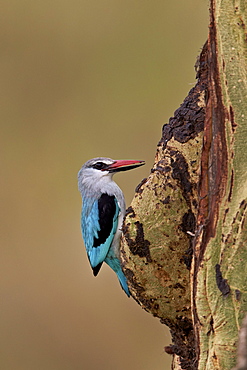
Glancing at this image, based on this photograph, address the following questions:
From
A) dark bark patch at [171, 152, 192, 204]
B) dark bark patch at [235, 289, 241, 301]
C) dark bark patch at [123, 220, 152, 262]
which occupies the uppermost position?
dark bark patch at [171, 152, 192, 204]

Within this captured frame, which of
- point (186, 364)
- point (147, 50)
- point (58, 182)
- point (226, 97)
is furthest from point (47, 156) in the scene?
point (226, 97)

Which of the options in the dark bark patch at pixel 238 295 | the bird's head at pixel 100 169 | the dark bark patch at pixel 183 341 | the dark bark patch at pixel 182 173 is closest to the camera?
the dark bark patch at pixel 238 295

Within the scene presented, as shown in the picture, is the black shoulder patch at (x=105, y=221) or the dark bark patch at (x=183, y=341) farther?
the black shoulder patch at (x=105, y=221)

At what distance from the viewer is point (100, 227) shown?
4.00 m

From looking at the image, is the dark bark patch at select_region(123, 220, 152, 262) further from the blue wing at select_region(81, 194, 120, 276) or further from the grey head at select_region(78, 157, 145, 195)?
the grey head at select_region(78, 157, 145, 195)

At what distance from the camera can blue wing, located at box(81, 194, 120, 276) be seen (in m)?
3.95

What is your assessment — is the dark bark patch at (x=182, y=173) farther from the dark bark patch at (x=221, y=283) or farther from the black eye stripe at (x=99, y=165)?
the black eye stripe at (x=99, y=165)

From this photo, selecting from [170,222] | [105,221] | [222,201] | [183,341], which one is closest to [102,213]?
[105,221]

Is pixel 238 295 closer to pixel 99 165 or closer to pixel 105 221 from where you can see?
pixel 105 221

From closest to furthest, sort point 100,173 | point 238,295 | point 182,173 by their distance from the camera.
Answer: point 238,295, point 182,173, point 100,173

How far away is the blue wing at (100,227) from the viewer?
3945 mm

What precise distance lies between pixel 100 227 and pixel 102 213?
71 millimetres

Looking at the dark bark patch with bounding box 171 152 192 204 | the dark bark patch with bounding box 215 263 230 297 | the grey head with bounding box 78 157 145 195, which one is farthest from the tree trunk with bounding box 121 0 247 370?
the grey head with bounding box 78 157 145 195

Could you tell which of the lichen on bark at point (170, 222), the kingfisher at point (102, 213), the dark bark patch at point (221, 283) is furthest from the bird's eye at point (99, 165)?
the dark bark patch at point (221, 283)
